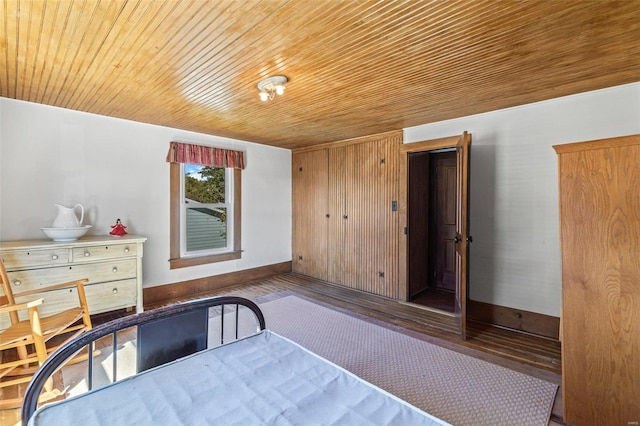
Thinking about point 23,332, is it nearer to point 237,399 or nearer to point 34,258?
point 34,258

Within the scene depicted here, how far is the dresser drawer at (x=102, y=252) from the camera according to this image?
291 centimetres

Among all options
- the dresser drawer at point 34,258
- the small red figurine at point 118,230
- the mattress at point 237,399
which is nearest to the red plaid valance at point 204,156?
the small red figurine at point 118,230

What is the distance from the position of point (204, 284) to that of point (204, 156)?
6.45 ft

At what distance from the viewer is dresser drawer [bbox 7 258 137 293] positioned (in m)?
2.64

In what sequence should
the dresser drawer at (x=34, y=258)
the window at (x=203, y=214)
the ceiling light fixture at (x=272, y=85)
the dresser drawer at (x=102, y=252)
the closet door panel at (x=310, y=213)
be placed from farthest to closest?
the closet door panel at (x=310, y=213) < the window at (x=203, y=214) < the dresser drawer at (x=102, y=252) < the dresser drawer at (x=34, y=258) < the ceiling light fixture at (x=272, y=85)

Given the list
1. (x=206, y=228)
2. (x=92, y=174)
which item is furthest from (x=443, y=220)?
(x=92, y=174)

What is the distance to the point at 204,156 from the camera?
4.43 meters

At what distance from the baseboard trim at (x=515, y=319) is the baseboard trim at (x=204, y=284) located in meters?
3.32

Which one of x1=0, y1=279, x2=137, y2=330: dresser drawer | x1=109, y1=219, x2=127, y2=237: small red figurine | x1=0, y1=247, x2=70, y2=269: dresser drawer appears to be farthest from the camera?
x1=109, y1=219, x2=127, y2=237: small red figurine

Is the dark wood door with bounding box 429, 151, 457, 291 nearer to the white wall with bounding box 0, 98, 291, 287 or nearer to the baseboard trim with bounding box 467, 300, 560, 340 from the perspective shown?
the baseboard trim with bounding box 467, 300, 560, 340

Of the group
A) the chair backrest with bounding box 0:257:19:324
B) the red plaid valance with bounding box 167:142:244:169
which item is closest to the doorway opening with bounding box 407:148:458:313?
the red plaid valance with bounding box 167:142:244:169

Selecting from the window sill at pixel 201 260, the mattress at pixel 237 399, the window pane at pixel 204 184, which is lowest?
the window sill at pixel 201 260

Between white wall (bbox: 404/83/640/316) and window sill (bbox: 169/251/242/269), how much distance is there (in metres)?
3.55

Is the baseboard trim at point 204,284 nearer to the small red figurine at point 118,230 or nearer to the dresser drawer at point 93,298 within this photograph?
the dresser drawer at point 93,298
